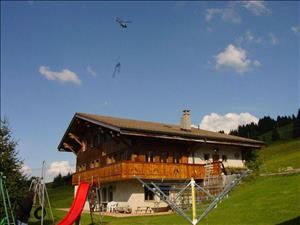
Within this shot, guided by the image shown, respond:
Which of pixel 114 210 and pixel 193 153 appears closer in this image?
pixel 114 210

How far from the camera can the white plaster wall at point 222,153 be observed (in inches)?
1264

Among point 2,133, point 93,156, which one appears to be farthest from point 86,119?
point 2,133

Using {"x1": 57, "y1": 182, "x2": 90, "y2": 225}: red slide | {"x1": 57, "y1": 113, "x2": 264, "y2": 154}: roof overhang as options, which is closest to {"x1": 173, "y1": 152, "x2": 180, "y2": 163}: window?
{"x1": 57, "y1": 113, "x2": 264, "y2": 154}: roof overhang

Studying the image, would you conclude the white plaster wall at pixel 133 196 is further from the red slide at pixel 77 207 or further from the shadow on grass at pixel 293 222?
the shadow on grass at pixel 293 222

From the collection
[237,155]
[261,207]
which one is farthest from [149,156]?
A: [261,207]

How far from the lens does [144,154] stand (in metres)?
29.5

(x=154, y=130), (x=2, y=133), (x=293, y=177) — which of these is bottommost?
(x=293, y=177)

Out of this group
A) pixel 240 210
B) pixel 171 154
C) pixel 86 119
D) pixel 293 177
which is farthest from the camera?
pixel 86 119

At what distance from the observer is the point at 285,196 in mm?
18922

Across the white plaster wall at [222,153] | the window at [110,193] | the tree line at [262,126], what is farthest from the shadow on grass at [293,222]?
Result: the tree line at [262,126]

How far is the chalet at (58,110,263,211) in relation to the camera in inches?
1105

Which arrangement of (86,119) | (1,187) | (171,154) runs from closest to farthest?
(1,187) → (171,154) → (86,119)

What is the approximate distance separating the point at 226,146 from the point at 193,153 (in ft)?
11.5

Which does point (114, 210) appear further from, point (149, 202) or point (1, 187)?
point (1, 187)
